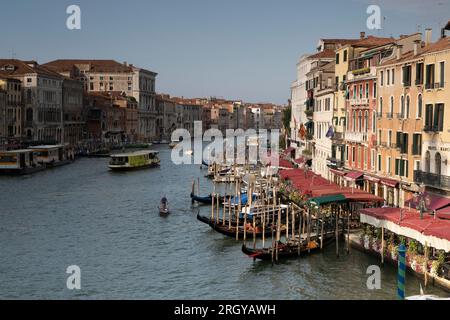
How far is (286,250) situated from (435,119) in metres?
4.80

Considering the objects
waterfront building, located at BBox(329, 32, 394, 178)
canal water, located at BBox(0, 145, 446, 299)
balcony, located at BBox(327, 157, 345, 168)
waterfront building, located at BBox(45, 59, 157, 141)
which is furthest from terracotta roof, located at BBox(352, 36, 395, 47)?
waterfront building, located at BBox(45, 59, 157, 141)

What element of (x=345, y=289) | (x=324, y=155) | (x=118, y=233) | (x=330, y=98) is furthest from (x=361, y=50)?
(x=345, y=289)

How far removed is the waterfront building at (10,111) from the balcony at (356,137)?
2688 centimetres

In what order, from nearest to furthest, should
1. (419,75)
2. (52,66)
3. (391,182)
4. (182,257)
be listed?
(182,257), (419,75), (391,182), (52,66)

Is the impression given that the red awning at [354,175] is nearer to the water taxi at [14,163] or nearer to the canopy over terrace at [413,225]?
the canopy over terrace at [413,225]

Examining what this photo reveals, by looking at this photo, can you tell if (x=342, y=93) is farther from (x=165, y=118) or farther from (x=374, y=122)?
(x=165, y=118)

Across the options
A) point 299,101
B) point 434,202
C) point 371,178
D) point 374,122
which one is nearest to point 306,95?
point 299,101

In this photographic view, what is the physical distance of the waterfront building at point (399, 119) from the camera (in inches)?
647

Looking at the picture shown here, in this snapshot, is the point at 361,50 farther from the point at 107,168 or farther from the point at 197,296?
the point at 107,168

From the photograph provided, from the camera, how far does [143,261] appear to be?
14.5 m

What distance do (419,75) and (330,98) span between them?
355 inches

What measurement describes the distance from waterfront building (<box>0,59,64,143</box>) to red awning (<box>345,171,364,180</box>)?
31524mm

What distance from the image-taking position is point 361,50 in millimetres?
22484

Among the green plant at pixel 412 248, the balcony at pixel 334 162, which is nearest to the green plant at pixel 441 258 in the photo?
the green plant at pixel 412 248
